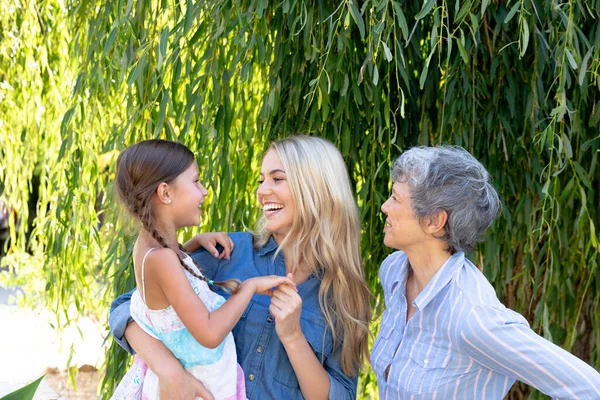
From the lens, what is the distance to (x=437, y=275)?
169 centimetres

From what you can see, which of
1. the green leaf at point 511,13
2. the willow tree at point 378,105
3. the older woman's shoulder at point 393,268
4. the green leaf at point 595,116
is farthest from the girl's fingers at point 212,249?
the green leaf at point 595,116

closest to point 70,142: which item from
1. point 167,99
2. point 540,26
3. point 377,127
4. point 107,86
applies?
point 107,86

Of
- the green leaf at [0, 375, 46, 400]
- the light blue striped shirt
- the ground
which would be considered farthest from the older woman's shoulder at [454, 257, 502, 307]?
the ground

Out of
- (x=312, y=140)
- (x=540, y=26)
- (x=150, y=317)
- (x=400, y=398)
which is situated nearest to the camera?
(x=400, y=398)

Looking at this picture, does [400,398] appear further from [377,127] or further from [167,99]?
[167,99]

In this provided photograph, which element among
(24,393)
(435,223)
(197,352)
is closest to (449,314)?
(435,223)

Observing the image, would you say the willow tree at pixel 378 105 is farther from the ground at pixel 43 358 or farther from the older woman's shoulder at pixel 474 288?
the ground at pixel 43 358

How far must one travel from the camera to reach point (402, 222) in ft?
5.70

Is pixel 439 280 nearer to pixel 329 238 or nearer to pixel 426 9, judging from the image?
pixel 329 238

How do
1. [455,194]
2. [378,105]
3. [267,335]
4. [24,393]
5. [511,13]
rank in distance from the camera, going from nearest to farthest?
[24,393]
[455,194]
[511,13]
[267,335]
[378,105]

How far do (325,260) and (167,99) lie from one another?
27.4 inches

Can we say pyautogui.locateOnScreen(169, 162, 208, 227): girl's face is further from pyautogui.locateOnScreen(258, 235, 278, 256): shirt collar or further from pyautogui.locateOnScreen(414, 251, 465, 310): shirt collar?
pyautogui.locateOnScreen(414, 251, 465, 310): shirt collar

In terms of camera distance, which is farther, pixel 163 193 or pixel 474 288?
pixel 163 193

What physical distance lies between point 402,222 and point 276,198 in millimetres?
300
